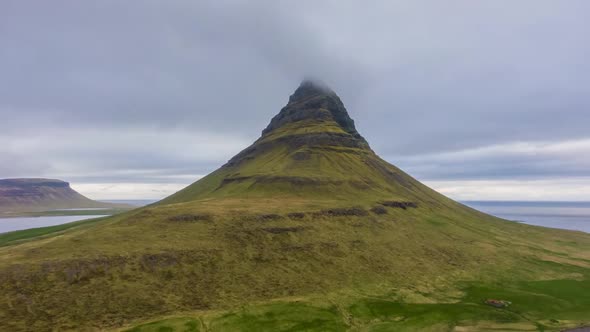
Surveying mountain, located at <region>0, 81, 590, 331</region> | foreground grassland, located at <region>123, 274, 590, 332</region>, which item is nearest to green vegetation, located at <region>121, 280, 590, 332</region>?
foreground grassland, located at <region>123, 274, 590, 332</region>

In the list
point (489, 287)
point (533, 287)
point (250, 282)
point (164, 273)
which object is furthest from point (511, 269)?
point (164, 273)

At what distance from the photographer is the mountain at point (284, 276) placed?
70438mm

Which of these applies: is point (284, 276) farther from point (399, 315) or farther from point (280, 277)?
point (399, 315)

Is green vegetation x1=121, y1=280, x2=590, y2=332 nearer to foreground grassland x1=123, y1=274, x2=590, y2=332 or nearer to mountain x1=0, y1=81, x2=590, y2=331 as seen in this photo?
foreground grassland x1=123, y1=274, x2=590, y2=332

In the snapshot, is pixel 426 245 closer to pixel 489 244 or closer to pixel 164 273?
pixel 489 244

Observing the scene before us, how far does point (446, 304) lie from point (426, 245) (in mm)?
47754

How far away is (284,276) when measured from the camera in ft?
309

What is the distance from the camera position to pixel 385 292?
91.2 m

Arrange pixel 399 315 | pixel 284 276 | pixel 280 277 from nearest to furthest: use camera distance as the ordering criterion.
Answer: pixel 399 315
pixel 280 277
pixel 284 276

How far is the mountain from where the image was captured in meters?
70.4

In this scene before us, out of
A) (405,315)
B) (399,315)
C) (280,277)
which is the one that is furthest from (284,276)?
(405,315)

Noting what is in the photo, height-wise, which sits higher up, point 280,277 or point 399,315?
point 280,277

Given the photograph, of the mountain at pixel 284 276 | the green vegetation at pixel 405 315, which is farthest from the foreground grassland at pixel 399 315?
the mountain at pixel 284 276

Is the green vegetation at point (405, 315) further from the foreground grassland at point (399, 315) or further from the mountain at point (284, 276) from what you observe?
the mountain at point (284, 276)
